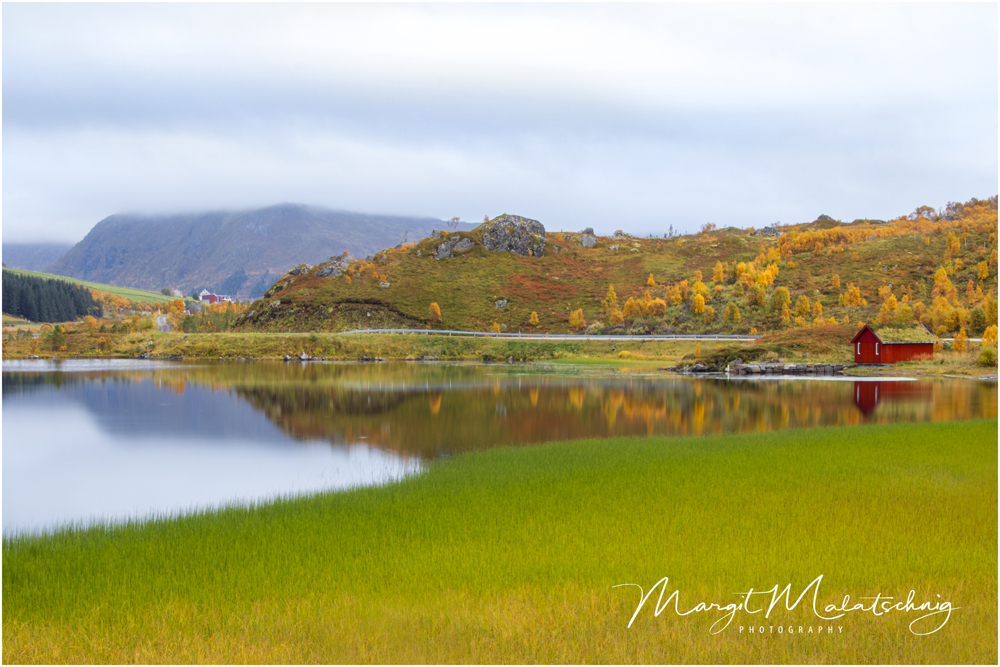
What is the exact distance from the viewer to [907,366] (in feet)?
216

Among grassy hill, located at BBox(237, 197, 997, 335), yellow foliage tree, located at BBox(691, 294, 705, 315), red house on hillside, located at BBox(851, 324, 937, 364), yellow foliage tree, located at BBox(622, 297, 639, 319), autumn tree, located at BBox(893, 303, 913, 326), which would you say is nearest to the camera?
red house on hillside, located at BBox(851, 324, 937, 364)

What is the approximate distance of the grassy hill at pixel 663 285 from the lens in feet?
345

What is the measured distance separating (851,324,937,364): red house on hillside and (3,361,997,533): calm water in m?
16.3

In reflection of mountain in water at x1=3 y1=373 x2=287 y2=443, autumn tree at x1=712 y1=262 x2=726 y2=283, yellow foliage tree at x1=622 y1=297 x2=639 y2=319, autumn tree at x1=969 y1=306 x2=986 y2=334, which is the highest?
autumn tree at x1=712 y1=262 x2=726 y2=283

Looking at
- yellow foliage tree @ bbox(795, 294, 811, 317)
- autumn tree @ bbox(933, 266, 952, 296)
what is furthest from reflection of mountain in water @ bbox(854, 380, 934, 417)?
autumn tree @ bbox(933, 266, 952, 296)

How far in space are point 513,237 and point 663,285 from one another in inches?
1643

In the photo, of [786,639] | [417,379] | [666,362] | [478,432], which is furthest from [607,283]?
[786,639]

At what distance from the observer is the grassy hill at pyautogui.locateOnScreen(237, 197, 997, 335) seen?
105m

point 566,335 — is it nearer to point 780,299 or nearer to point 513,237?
point 780,299

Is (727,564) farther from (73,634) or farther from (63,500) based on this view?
(63,500)

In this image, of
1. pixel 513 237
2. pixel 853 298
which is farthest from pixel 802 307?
pixel 513 237

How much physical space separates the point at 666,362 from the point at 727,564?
75.6 meters

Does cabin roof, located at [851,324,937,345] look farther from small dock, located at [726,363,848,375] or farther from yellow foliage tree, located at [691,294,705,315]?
yellow foliage tree, located at [691,294,705,315]

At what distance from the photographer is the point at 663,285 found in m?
142
